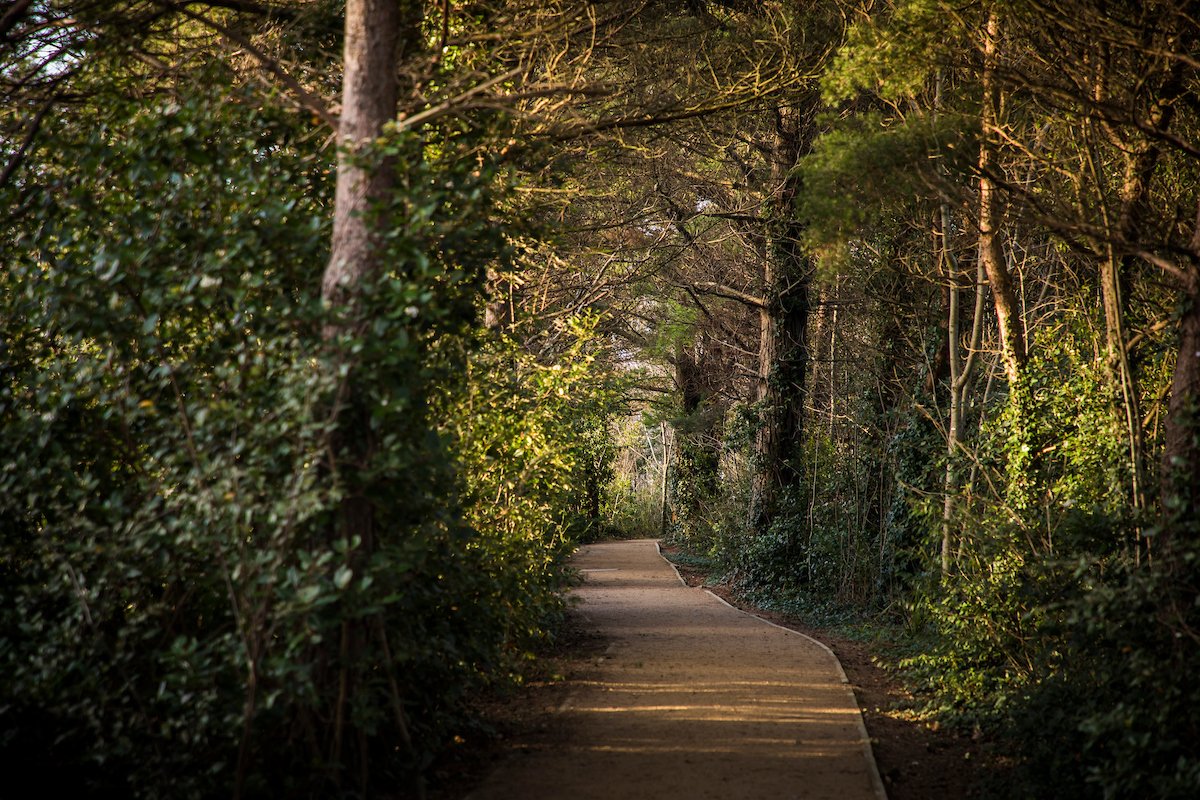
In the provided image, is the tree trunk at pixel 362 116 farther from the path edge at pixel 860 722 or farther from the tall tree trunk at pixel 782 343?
the tall tree trunk at pixel 782 343

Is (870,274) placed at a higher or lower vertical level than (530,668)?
higher

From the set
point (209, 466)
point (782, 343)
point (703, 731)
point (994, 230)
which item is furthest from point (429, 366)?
point (782, 343)

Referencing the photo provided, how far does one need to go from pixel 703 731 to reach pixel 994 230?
5115mm

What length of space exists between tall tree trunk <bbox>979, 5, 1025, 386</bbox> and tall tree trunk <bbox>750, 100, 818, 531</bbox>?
6.50 m

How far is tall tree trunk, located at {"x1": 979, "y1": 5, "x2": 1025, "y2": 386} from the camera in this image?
865 cm

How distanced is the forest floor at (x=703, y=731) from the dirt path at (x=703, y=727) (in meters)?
0.01

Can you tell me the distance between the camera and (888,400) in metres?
14.5

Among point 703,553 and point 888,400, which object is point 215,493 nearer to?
point 888,400

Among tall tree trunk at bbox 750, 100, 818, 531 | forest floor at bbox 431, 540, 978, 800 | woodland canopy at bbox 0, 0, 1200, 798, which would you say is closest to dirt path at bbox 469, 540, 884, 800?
forest floor at bbox 431, 540, 978, 800

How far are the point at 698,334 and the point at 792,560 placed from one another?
10.2 m

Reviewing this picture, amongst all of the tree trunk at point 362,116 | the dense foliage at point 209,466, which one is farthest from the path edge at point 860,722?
the tree trunk at point 362,116

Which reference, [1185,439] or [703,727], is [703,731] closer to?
[703,727]

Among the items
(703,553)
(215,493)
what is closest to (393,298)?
(215,493)

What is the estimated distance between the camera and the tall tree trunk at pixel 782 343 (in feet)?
53.8
